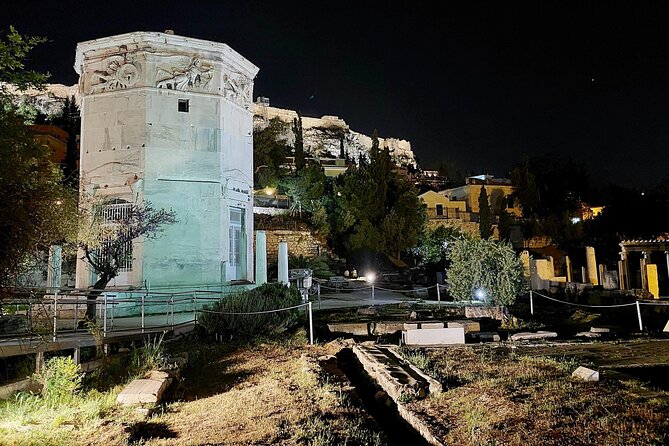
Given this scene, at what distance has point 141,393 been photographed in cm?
584

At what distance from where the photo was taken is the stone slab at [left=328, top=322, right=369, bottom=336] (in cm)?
1279

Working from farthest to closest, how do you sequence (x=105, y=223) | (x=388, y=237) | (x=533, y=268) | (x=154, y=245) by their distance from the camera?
(x=388, y=237)
(x=533, y=268)
(x=154, y=245)
(x=105, y=223)

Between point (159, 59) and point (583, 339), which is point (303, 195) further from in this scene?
point (583, 339)

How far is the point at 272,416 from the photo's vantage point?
17.6 feet

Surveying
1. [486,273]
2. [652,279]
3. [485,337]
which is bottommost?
[485,337]

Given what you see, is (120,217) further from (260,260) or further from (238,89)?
(238,89)

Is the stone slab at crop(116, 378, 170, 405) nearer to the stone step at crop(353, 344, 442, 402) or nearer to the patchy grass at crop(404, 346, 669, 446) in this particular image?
the stone step at crop(353, 344, 442, 402)

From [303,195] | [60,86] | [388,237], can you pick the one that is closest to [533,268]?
[388,237]

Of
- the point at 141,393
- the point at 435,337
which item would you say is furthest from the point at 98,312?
the point at 435,337

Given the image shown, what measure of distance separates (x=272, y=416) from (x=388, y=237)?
3108cm

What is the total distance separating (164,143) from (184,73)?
269 centimetres

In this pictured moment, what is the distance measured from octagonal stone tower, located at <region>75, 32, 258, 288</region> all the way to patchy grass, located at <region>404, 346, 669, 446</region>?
1209cm

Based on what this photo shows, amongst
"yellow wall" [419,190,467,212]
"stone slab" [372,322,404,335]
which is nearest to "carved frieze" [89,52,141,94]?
"stone slab" [372,322,404,335]

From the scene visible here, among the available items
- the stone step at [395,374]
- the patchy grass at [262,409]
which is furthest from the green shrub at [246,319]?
the stone step at [395,374]
